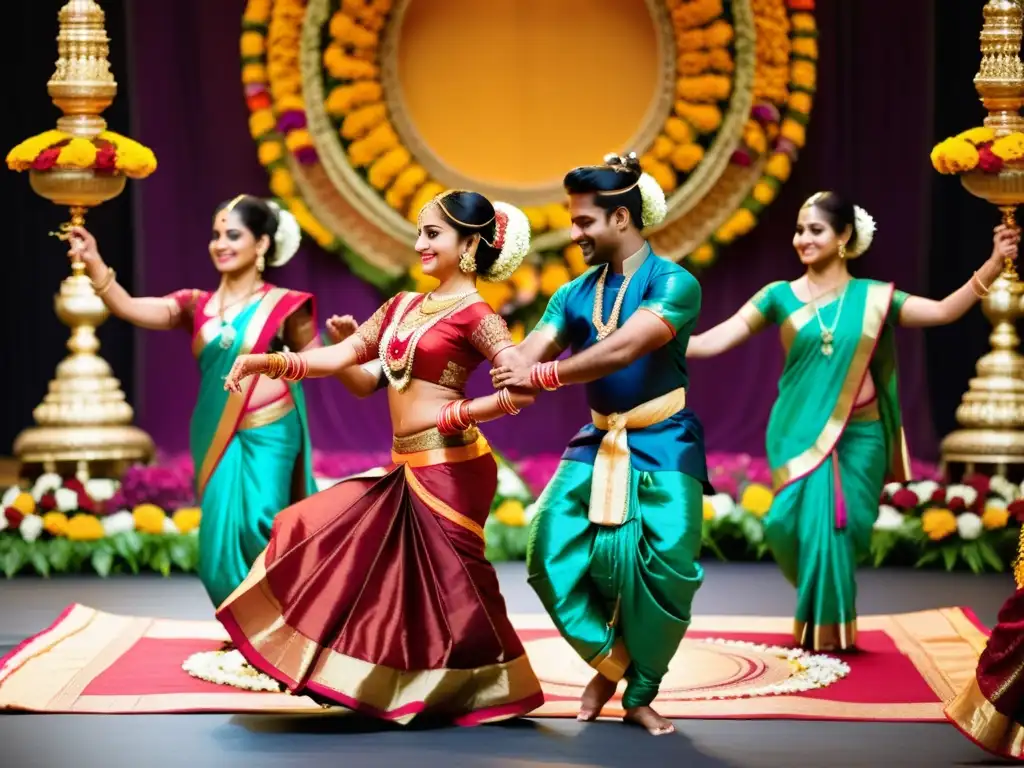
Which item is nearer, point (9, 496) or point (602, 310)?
point (602, 310)

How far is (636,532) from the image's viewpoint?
4938mm

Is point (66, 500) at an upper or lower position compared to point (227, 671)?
upper

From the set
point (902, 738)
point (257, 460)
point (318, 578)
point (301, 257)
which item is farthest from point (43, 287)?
point (902, 738)

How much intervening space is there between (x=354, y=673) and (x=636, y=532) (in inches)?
32.1

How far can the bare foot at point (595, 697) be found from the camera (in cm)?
502

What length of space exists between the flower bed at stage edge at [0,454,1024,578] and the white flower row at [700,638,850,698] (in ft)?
5.70

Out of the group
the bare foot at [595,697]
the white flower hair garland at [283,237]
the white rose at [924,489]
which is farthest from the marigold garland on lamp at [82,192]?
the white rose at [924,489]

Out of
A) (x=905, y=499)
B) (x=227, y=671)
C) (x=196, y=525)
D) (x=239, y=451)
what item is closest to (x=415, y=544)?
(x=227, y=671)

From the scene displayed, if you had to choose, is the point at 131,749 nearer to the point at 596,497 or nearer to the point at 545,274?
the point at 596,497

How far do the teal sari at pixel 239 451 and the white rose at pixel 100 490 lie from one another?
1.81 m

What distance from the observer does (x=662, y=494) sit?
4977 millimetres

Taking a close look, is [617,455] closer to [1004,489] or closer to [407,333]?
[407,333]

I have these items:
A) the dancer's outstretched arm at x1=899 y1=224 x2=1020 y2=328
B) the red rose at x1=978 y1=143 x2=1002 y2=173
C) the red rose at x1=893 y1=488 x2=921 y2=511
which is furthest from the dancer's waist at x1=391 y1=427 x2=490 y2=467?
the red rose at x1=893 y1=488 x2=921 y2=511

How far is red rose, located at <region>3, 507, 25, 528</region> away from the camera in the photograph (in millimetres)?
7613
